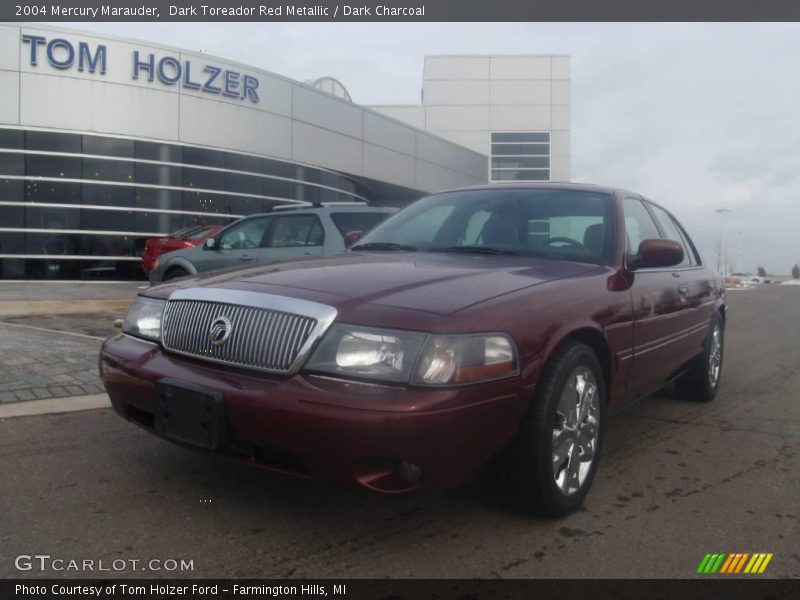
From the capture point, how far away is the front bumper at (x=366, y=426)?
→ 7.90 feet

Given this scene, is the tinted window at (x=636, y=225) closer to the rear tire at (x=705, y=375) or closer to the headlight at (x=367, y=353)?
the rear tire at (x=705, y=375)

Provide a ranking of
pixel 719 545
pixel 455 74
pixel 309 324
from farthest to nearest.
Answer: pixel 455 74 → pixel 719 545 → pixel 309 324

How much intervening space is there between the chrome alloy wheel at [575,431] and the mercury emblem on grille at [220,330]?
4.47ft

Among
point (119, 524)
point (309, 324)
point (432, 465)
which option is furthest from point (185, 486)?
point (432, 465)

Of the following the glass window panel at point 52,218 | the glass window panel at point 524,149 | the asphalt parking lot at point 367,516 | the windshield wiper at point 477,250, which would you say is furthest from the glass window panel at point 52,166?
the glass window panel at point 524,149

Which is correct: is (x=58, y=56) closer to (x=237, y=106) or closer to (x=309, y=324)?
(x=237, y=106)

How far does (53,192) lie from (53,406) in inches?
532

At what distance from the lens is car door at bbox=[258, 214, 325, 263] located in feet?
26.4

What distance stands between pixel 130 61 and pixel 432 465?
17.2 metres

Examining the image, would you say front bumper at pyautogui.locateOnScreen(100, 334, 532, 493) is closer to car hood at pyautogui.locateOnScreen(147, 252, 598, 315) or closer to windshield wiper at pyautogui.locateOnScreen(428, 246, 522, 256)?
car hood at pyautogui.locateOnScreen(147, 252, 598, 315)

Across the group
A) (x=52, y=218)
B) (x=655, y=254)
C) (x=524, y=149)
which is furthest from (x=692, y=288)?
(x=524, y=149)

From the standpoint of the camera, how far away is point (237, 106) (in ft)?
61.7
